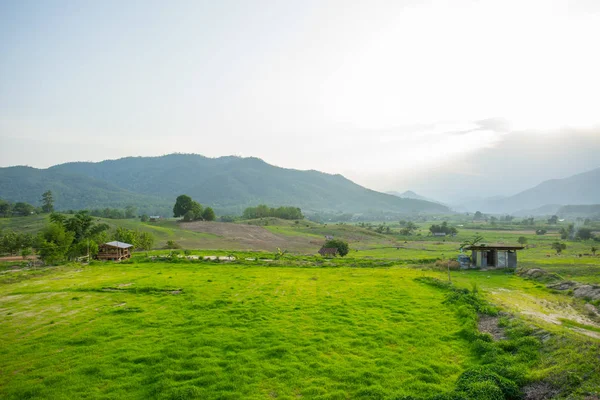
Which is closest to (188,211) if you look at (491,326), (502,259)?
(502,259)

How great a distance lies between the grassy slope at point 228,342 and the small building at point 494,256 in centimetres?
1825

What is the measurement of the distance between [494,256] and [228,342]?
1534 inches

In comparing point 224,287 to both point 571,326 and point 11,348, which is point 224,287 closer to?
point 11,348

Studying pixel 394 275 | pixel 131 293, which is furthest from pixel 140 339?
pixel 394 275

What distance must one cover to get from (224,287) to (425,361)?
20.2m

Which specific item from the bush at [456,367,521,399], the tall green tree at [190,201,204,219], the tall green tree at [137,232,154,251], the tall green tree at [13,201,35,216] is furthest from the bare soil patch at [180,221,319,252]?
the tall green tree at [13,201,35,216]

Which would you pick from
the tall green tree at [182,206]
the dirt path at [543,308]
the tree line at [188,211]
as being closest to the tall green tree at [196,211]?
the tree line at [188,211]

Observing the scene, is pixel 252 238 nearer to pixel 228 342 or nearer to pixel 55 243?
pixel 55 243

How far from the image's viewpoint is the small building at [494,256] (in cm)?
4256

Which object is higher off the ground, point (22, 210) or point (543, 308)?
point (22, 210)

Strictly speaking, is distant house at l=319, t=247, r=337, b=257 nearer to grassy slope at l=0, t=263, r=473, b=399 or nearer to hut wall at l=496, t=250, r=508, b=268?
hut wall at l=496, t=250, r=508, b=268

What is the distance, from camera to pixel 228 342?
651 inches

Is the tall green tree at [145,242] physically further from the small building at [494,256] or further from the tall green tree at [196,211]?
the small building at [494,256]

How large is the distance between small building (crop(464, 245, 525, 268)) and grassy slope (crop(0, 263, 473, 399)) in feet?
59.9
